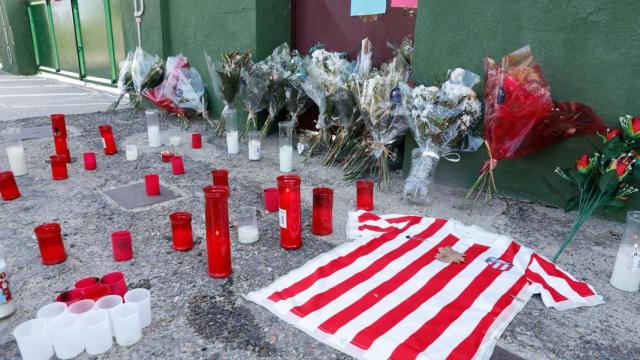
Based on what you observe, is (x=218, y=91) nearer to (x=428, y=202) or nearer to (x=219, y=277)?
(x=428, y=202)

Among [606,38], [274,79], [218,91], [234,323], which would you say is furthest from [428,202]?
→ [218,91]

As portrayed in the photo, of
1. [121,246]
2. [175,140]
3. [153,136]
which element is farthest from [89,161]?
[121,246]

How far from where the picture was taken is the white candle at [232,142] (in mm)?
4770

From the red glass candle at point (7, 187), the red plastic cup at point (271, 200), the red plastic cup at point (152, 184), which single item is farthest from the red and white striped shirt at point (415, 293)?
the red glass candle at point (7, 187)

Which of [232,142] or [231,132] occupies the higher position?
[231,132]

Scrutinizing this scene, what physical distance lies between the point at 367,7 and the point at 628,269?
366cm

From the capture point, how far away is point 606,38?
297 centimetres

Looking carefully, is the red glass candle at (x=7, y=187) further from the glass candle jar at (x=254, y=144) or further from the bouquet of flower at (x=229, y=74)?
the bouquet of flower at (x=229, y=74)

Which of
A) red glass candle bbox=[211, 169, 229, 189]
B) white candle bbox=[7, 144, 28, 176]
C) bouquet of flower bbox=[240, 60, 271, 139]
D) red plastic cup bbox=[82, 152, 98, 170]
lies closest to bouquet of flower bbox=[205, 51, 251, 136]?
bouquet of flower bbox=[240, 60, 271, 139]

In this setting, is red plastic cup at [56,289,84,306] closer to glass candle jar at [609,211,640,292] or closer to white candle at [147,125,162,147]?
glass candle jar at [609,211,640,292]

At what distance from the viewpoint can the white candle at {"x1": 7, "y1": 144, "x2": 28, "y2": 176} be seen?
3893mm

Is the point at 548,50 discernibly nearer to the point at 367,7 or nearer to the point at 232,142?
the point at 367,7

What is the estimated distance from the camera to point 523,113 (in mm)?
2965

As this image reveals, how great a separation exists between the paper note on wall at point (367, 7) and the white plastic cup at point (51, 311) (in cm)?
415
